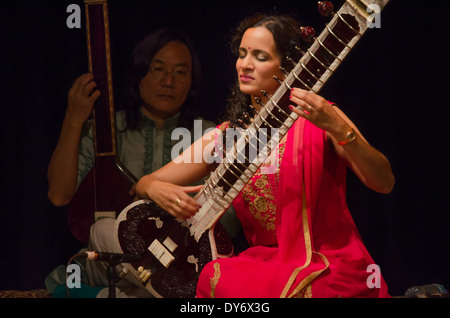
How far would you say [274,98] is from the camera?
7.55 feet

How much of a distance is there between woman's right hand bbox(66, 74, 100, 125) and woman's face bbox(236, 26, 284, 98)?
96 cm

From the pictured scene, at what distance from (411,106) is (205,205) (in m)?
1.51

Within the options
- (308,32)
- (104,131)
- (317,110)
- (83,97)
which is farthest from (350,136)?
(83,97)

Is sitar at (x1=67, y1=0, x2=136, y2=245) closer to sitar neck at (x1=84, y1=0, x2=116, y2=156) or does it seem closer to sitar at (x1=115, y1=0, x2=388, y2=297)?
sitar neck at (x1=84, y1=0, x2=116, y2=156)

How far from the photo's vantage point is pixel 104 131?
9.80 ft

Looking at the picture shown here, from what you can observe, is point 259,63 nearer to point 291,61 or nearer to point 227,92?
point 291,61

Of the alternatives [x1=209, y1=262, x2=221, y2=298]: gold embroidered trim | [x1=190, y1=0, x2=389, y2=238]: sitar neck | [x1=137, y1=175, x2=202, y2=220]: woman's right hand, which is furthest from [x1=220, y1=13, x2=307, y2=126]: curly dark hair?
[x1=209, y1=262, x2=221, y2=298]: gold embroidered trim

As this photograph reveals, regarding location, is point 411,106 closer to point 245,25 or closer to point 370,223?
point 370,223

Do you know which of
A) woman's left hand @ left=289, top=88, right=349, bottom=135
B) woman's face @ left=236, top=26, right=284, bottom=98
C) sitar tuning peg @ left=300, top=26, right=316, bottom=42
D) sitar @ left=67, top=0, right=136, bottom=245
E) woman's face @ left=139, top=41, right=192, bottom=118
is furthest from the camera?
woman's face @ left=139, top=41, right=192, bottom=118

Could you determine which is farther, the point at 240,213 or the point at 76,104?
the point at 76,104

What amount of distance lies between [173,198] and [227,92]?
109 cm

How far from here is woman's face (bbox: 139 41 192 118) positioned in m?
3.10

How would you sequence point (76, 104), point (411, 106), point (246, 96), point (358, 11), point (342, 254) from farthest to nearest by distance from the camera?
point (411, 106)
point (76, 104)
point (246, 96)
point (342, 254)
point (358, 11)

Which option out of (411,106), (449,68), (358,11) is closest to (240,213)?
(358,11)
